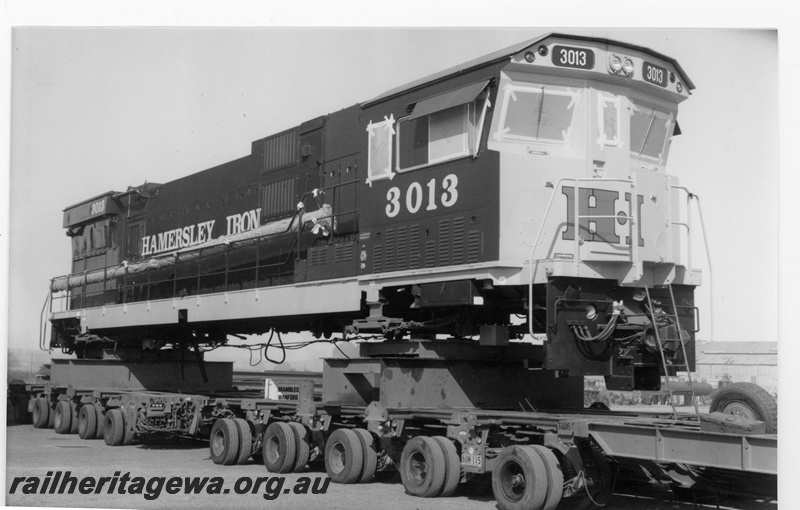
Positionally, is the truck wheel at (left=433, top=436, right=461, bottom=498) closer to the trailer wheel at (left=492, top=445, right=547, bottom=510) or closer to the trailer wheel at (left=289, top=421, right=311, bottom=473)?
the trailer wheel at (left=492, top=445, right=547, bottom=510)

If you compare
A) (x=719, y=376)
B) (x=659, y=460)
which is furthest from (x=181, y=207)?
(x=719, y=376)

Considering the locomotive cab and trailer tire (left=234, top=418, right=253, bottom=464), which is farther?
trailer tire (left=234, top=418, right=253, bottom=464)

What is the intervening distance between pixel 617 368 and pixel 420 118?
12.8 feet

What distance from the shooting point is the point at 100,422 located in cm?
1731

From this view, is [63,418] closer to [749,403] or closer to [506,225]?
[506,225]

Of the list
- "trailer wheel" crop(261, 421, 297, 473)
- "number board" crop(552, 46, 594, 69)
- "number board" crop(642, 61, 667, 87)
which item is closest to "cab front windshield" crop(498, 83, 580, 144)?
"number board" crop(552, 46, 594, 69)

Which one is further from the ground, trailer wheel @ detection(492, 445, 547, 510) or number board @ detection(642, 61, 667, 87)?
number board @ detection(642, 61, 667, 87)

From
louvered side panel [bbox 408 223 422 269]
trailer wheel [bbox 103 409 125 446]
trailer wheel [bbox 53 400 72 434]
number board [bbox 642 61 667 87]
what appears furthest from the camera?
trailer wheel [bbox 53 400 72 434]

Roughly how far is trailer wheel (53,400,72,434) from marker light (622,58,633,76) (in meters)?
13.9

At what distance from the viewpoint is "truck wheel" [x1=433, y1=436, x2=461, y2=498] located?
10.4 meters

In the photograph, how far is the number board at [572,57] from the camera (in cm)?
1012

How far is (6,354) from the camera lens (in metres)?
11.7

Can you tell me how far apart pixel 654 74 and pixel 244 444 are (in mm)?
8087

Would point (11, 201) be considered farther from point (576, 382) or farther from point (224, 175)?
point (576, 382)
